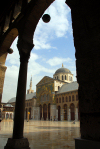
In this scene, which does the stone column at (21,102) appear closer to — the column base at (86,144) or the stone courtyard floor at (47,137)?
the stone courtyard floor at (47,137)

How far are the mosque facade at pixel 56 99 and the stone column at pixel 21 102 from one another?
1231 inches

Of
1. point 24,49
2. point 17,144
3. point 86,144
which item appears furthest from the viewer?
point 24,49

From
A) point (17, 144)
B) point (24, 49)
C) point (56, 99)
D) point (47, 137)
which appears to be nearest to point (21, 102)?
point (17, 144)

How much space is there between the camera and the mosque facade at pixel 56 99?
117 feet

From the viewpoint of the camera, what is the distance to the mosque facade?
117 feet

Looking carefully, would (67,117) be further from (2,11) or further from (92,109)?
(92,109)

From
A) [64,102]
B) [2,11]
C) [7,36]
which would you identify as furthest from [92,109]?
[64,102]

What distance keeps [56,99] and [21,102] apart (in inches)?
1437

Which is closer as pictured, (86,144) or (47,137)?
(86,144)

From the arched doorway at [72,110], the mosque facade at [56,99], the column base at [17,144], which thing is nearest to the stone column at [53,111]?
the mosque facade at [56,99]

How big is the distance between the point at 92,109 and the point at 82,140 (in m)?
0.39

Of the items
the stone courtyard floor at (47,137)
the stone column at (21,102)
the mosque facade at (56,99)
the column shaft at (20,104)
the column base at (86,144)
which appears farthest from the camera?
the mosque facade at (56,99)

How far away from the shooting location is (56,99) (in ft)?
131

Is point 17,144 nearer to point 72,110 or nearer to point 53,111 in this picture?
point 72,110
